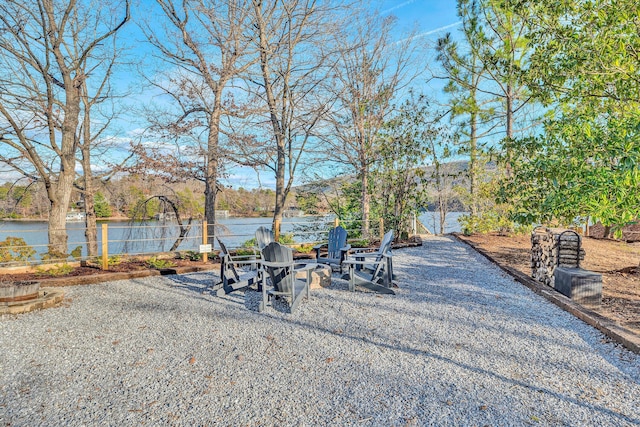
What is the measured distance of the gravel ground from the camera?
1.96 metres

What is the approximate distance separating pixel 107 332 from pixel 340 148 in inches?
329

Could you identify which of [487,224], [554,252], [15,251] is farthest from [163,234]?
[487,224]

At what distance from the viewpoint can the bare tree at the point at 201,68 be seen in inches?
367

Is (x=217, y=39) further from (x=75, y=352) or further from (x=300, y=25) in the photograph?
(x=75, y=352)

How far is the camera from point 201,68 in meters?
9.75

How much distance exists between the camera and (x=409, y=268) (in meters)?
6.33

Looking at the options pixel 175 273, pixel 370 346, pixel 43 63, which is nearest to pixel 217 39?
pixel 43 63

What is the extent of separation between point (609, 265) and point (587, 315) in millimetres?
3848

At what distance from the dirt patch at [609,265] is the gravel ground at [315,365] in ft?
1.84

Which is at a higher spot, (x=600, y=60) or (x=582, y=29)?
(x=582, y=29)

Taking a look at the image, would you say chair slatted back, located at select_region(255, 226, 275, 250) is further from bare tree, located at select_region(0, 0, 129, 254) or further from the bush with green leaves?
bare tree, located at select_region(0, 0, 129, 254)

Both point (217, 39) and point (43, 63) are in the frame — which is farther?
point (217, 39)

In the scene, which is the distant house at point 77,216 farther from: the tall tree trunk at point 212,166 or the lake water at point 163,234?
the tall tree trunk at point 212,166

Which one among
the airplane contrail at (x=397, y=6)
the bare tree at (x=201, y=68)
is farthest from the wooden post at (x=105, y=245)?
the airplane contrail at (x=397, y=6)
